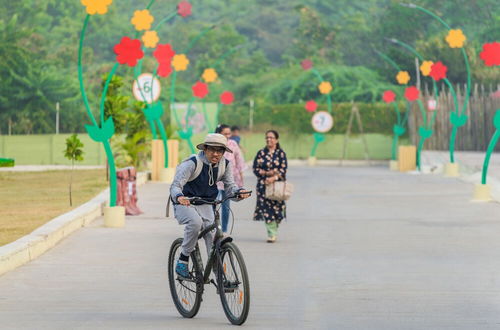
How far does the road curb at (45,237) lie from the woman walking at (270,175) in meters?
2.86

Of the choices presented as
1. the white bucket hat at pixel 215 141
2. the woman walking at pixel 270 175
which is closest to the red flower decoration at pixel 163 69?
the woman walking at pixel 270 175

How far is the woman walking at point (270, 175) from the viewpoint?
18.5 m

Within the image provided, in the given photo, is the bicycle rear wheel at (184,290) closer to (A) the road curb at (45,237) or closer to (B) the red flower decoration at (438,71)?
(A) the road curb at (45,237)

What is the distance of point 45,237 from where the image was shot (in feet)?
55.5

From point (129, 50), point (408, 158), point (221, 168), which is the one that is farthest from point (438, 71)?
point (221, 168)

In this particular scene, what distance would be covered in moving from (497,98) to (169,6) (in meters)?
70.1

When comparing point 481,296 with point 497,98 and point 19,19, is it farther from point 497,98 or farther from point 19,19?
point 19,19

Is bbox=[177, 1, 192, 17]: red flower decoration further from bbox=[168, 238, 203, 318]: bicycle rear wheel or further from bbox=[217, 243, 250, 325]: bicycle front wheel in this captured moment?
bbox=[217, 243, 250, 325]: bicycle front wheel

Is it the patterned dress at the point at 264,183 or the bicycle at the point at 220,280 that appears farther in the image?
the patterned dress at the point at 264,183

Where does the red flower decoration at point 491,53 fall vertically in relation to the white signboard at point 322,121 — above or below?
above

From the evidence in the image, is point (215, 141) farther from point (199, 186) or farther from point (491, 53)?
point (491, 53)

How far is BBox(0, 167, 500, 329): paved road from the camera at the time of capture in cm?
1125

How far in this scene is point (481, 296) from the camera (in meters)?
12.7

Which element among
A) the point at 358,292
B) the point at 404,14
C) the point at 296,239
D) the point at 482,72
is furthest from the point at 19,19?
the point at 358,292
